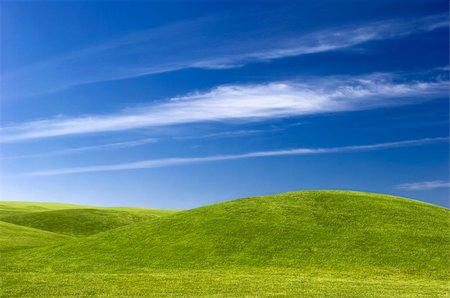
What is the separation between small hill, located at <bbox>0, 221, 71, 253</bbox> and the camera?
57.9 m

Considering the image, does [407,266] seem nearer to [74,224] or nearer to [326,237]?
[326,237]

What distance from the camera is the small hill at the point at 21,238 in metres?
57.9

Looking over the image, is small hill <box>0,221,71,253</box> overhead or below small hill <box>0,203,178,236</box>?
below

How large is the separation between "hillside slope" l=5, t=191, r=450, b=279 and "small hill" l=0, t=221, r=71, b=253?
632 centimetres

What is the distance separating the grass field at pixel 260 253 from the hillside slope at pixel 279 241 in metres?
0.10

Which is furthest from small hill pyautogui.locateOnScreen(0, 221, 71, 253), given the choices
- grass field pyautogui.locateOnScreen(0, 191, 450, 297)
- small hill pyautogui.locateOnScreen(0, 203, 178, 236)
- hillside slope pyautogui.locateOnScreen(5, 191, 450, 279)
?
small hill pyautogui.locateOnScreen(0, 203, 178, 236)

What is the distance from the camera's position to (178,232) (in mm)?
53719

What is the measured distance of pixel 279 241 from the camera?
48.7 m

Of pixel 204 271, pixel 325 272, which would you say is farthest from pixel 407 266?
pixel 204 271

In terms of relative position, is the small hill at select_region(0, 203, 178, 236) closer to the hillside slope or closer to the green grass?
the green grass

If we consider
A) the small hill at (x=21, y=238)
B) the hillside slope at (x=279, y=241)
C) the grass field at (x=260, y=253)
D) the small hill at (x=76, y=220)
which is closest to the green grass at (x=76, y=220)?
the small hill at (x=76, y=220)

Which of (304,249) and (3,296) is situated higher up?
(304,249)

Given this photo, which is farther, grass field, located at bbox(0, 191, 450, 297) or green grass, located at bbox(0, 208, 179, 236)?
green grass, located at bbox(0, 208, 179, 236)

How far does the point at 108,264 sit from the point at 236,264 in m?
11.3
